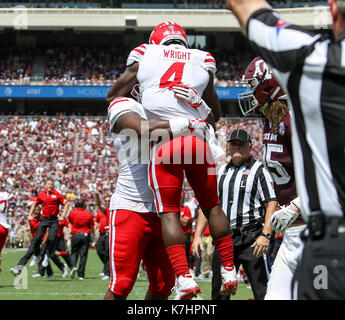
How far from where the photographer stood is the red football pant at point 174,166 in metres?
3.63

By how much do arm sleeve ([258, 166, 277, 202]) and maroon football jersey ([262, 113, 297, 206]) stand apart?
2.11 meters

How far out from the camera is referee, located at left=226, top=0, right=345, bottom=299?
80.5 inches

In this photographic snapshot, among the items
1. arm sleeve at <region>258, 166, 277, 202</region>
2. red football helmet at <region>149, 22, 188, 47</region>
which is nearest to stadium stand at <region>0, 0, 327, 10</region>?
arm sleeve at <region>258, 166, 277, 202</region>

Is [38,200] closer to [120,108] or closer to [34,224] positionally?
[34,224]

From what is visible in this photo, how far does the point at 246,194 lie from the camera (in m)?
6.44

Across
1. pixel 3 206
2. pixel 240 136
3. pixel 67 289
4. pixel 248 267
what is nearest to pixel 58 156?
pixel 3 206

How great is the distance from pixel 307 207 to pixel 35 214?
1304 cm

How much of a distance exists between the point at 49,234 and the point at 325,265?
38.6 ft

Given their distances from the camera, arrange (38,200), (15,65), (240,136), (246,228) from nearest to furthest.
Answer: (246,228), (240,136), (38,200), (15,65)

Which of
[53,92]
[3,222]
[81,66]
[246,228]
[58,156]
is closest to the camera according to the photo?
[246,228]

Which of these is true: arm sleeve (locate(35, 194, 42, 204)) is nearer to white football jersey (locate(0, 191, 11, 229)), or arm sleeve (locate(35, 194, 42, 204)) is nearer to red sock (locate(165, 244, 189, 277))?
white football jersey (locate(0, 191, 11, 229))

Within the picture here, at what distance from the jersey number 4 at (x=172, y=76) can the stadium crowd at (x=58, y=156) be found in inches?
823

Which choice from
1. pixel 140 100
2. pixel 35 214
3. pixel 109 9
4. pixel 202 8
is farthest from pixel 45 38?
pixel 140 100

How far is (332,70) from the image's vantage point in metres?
2.04
